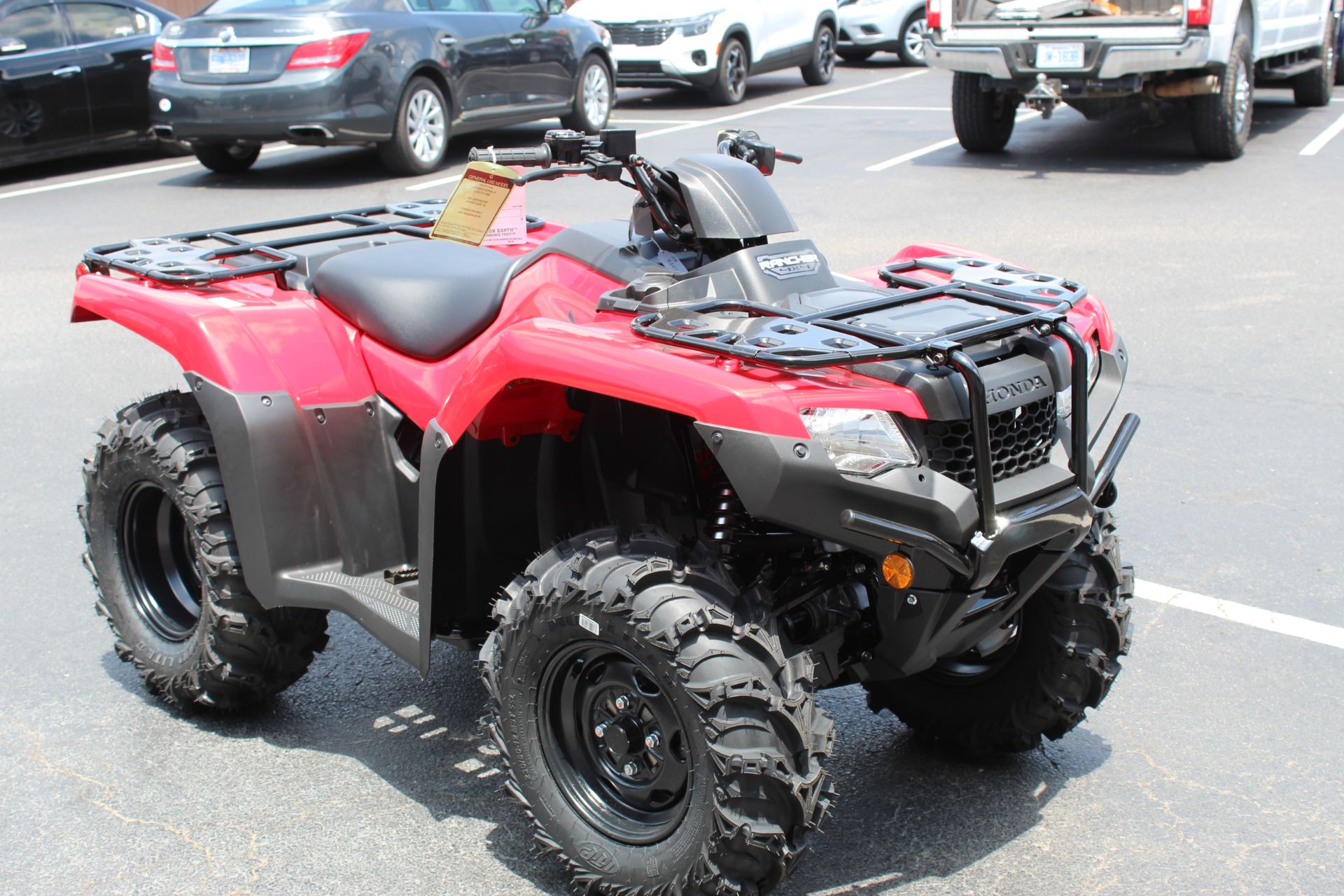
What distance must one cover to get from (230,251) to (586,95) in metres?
10.5

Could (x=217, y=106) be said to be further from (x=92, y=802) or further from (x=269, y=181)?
(x=92, y=802)

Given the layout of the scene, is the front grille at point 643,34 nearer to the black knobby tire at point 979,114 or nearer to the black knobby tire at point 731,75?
the black knobby tire at point 731,75

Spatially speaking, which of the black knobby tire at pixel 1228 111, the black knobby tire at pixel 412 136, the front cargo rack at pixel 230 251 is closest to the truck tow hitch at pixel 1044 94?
the black knobby tire at pixel 1228 111

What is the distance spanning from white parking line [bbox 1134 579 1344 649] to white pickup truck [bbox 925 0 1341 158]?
7.28 meters

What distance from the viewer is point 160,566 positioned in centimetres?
402

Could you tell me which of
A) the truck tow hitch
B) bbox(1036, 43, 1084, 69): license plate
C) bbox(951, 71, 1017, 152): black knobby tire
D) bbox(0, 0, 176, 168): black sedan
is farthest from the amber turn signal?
bbox(0, 0, 176, 168): black sedan

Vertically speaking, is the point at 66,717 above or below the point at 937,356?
below

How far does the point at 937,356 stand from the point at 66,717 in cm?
262

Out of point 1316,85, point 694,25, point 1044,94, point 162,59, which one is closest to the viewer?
point 1044,94

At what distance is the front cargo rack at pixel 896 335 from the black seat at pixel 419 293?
58 cm

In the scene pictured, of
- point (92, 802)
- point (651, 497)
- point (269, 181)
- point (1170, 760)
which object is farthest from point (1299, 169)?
point (92, 802)

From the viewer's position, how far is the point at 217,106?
440 inches

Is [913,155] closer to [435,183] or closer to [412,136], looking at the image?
[435,183]

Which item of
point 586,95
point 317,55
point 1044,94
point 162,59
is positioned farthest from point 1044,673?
point 586,95
